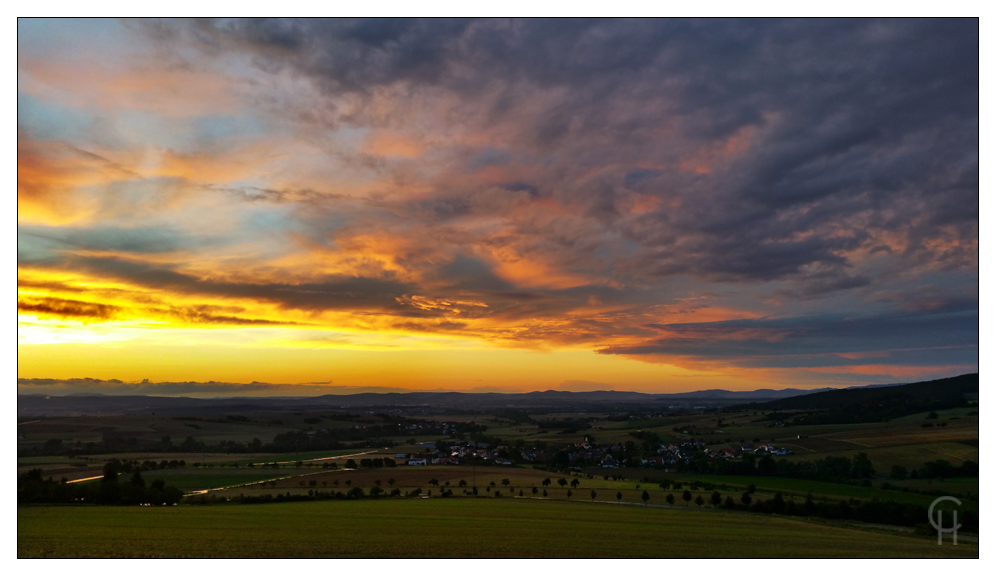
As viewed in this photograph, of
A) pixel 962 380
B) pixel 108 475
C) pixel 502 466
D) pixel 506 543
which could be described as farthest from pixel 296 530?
pixel 962 380

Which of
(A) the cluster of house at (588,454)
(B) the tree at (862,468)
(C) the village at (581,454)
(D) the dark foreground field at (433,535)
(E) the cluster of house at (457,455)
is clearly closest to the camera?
(D) the dark foreground field at (433,535)

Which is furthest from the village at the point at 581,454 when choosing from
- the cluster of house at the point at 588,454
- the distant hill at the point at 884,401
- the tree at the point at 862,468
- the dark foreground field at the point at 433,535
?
the dark foreground field at the point at 433,535

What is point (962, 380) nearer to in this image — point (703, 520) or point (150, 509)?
point (703, 520)


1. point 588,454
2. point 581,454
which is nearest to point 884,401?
point 588,454

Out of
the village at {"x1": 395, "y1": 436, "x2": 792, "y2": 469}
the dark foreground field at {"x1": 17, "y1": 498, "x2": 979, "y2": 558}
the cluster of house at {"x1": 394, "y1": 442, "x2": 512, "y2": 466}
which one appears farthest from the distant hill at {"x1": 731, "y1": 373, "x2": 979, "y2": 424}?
the cluster of house at {"x1": 394, "y1": 442, "x2": 512, "y2": 466}

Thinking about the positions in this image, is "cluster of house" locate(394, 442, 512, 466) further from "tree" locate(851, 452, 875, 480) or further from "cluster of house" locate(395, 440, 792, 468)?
"tree" locate(851, 452, 875, 480)

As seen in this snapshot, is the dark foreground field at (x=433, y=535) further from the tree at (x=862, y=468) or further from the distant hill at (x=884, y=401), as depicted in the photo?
the distant hill at (x=884, y=401)

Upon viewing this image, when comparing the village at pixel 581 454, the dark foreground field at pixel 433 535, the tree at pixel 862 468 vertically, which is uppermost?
the dark foreground field at pixel 433 535
